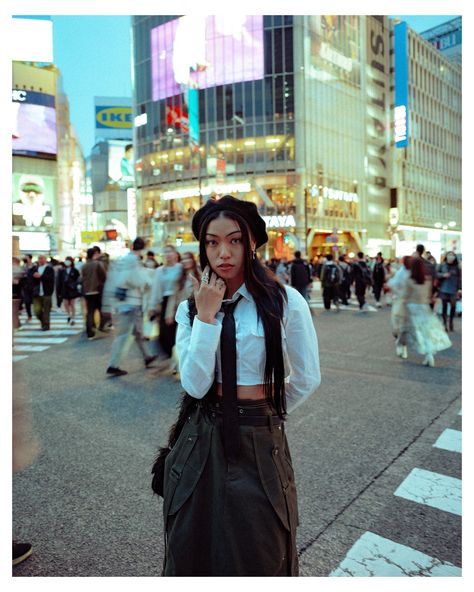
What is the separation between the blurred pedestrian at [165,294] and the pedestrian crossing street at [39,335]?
277 cm

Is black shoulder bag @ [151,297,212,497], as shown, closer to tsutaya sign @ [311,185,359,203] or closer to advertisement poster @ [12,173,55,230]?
tsutaya sign @ [311,185,359,203]

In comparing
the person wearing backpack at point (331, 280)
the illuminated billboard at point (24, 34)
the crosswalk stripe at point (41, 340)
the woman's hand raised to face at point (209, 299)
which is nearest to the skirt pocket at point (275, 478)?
the woman's hand raised to face at point (209, 299)

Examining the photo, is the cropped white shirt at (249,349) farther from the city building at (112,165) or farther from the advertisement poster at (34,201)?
the city building at (112,165)

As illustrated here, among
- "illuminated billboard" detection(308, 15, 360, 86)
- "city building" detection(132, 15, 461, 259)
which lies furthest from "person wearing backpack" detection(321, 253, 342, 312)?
"illuminated billboard" detection(308, 15, 360, 86)

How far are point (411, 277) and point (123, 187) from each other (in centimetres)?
9114

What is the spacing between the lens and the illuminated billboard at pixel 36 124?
197 feet

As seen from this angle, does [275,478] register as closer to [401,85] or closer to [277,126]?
[277,126]

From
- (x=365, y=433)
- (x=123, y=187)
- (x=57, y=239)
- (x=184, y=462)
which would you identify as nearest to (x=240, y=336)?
(x=184, y=462)

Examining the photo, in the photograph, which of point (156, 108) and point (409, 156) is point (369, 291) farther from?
point (409, 156)

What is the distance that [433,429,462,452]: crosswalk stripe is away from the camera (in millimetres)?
4781

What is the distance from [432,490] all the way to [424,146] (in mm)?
76847

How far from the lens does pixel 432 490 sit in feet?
12.8

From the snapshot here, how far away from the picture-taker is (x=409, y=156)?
224ft

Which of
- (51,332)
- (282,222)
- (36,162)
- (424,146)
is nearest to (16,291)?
(51,332)
